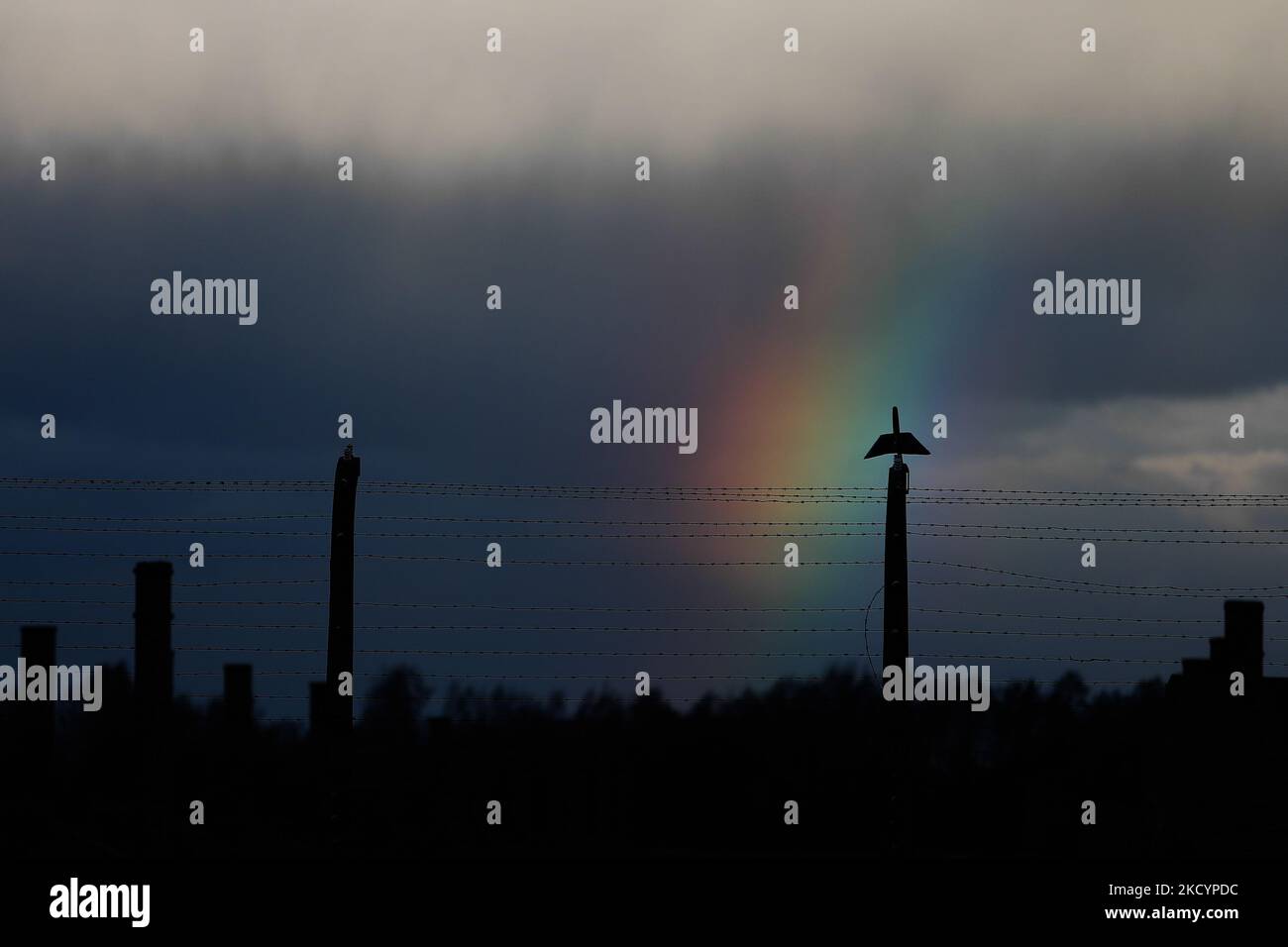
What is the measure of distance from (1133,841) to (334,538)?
10872mm

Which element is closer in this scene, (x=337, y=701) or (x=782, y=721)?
(x=337, y=701)

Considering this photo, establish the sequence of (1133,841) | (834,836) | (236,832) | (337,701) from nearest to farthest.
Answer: (337,701)
(834,836)
(236,832)
(1133,841)

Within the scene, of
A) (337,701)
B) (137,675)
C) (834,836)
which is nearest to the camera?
(337,701)

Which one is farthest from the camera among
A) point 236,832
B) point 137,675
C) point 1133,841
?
point 137,675

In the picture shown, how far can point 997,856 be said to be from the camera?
891cm

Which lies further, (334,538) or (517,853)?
(334,538)
